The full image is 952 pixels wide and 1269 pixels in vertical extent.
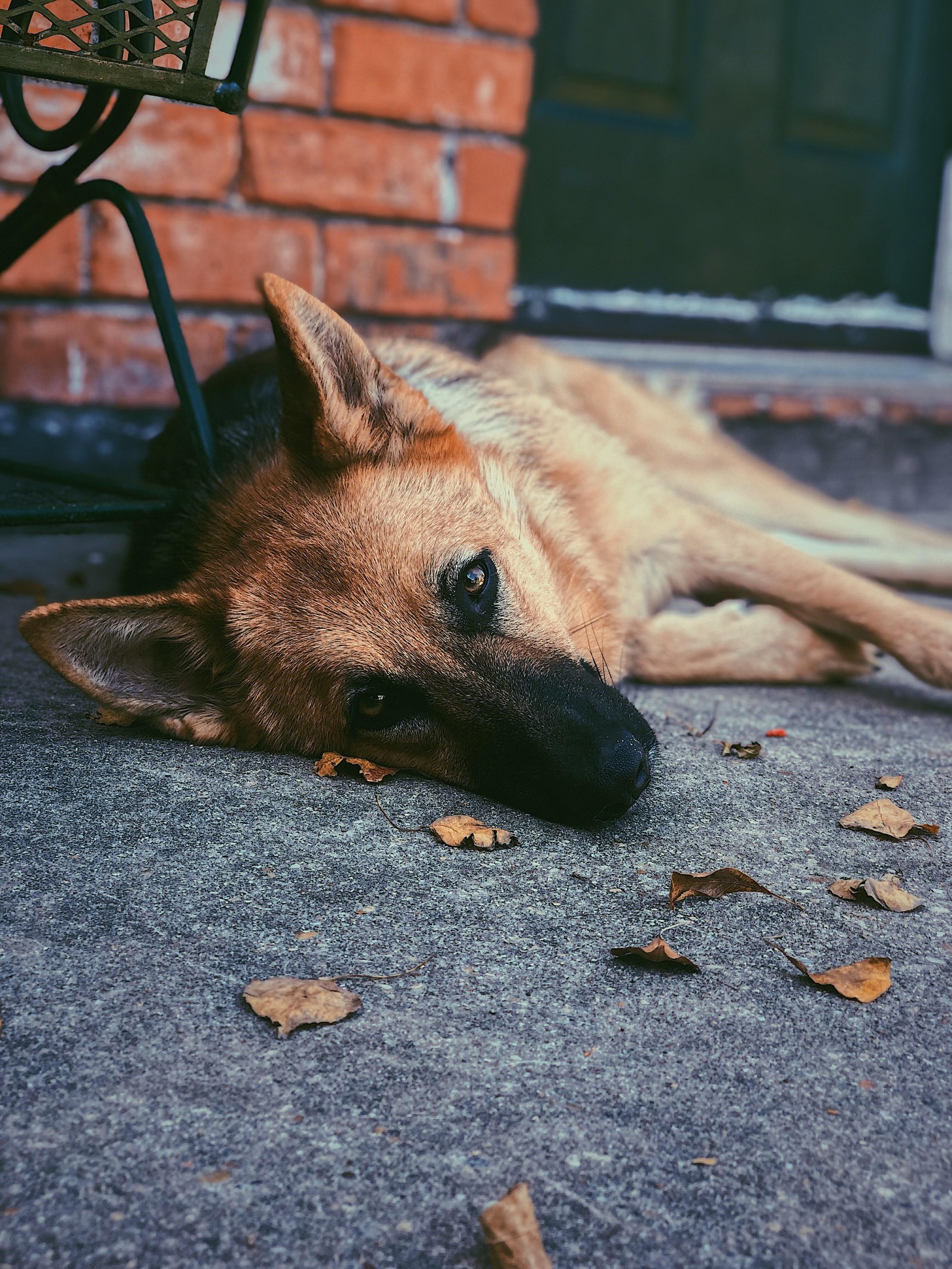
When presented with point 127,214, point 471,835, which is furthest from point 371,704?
point 127,214

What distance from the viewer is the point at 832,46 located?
15.0ft

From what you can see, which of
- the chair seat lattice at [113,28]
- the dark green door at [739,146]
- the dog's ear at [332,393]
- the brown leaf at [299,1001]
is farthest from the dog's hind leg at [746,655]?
the dark green door at [739,146]

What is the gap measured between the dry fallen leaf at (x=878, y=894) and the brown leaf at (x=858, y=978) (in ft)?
0.50

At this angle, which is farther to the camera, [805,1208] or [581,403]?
[581,403]

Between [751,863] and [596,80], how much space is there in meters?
3.72

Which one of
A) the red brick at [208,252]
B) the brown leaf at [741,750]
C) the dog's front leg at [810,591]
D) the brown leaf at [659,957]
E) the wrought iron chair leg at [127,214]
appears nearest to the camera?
the brown leaf at [659,957]

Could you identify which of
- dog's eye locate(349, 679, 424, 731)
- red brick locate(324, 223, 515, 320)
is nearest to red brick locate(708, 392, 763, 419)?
red brick locate(324, 223, 515, 320)

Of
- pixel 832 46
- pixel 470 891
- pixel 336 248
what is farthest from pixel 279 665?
pixel 832 46

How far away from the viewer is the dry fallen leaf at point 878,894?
1478mm

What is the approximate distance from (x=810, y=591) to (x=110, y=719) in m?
1.67

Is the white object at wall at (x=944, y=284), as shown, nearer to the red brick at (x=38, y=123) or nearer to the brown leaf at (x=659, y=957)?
the red brick at (x=38, y=123)

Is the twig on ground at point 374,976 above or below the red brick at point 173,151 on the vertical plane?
below

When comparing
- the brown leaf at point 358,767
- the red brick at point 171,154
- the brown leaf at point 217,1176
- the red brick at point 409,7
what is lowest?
the brown leaf at point 217,1176

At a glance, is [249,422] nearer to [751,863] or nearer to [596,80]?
[751,863]
